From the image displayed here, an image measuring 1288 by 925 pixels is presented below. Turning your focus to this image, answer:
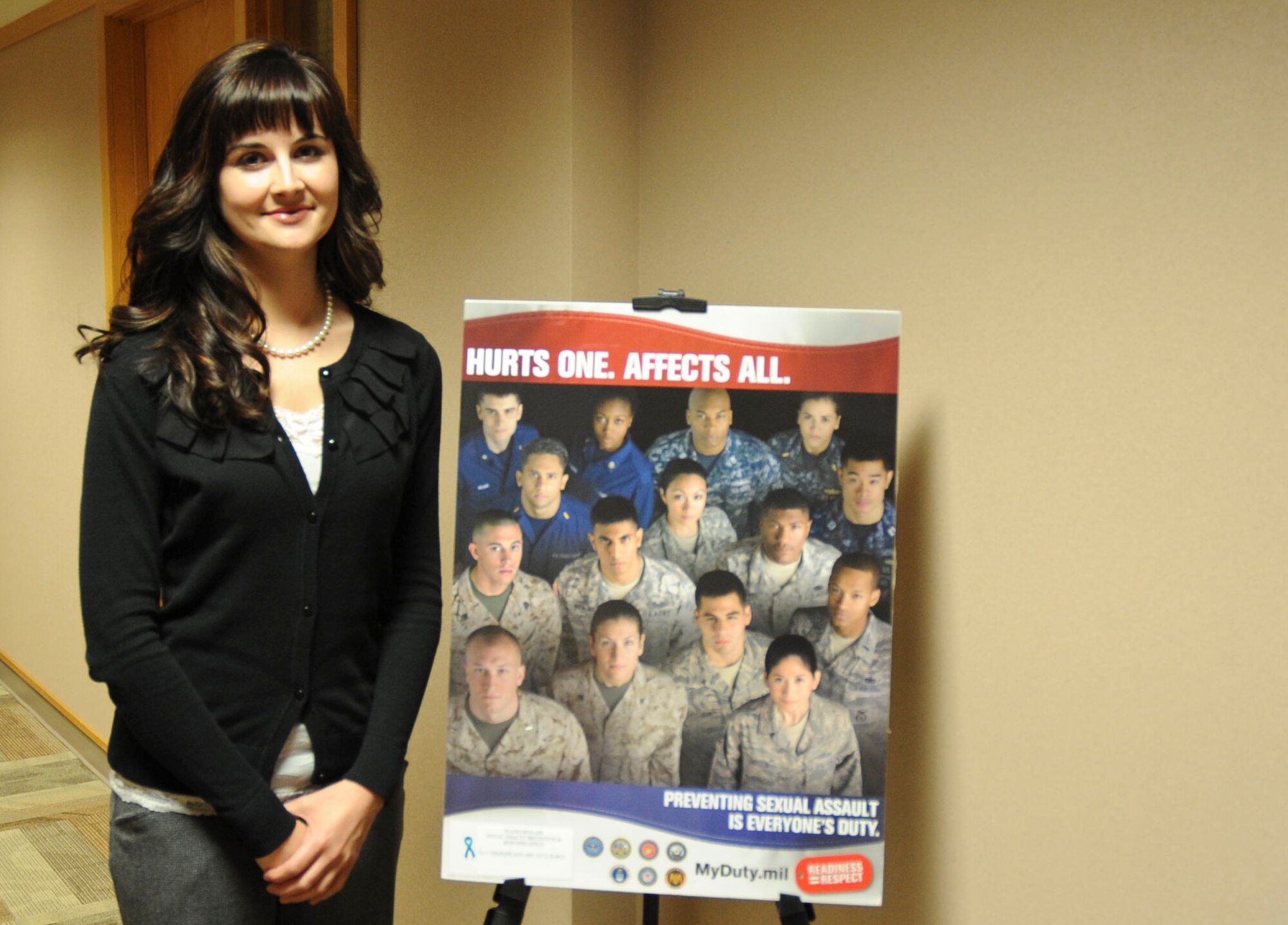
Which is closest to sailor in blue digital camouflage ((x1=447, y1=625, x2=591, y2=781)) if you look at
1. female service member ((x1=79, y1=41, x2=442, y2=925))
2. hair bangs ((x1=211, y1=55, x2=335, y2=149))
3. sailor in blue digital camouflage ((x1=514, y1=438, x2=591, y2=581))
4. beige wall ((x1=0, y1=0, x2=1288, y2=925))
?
sailor in blue digital camouflage ((x1=514, y1=438, x2=591, y2=581))

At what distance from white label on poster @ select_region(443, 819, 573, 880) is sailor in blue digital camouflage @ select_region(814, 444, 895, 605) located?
1.78 feet

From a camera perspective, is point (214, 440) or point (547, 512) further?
point (547, 512)

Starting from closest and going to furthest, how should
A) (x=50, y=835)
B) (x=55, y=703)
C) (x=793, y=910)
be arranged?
1. (x=793, y=910)
2. (x=50, y=835)
3. (x=55, y=703)

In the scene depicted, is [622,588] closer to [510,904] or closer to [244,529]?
[510,904]

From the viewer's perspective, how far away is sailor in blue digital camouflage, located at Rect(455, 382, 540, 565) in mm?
1577

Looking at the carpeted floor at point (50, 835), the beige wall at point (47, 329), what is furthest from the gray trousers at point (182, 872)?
the beige wall at point (47, 329)

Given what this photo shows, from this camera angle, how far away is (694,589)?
1.54 m

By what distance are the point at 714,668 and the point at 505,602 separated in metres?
0.31

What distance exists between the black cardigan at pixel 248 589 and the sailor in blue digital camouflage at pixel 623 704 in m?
0.28

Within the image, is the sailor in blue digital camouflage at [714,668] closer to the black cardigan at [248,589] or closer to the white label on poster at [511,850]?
the white label on poster at [511,850]

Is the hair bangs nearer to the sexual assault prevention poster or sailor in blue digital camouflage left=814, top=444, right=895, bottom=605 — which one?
the sexual assault prevention poster

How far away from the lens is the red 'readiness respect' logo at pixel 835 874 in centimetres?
147

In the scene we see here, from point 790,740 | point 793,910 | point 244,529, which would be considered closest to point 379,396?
point 244,529

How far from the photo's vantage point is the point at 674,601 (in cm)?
154
